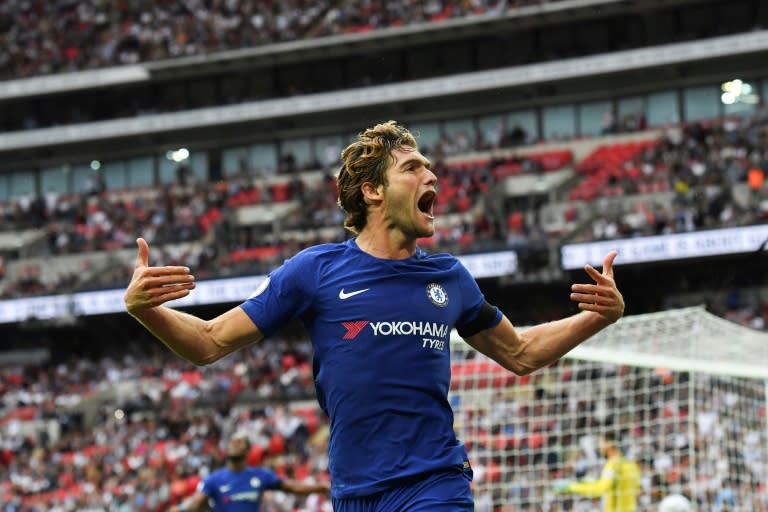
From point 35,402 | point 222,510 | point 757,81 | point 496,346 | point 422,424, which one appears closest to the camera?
point 422,424

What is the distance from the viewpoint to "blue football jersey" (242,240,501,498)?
14.7ft

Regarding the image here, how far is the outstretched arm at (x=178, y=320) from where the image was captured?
4.29 meters

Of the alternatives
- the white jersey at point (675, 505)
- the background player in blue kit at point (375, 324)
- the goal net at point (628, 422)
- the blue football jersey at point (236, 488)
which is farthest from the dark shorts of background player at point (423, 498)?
the goal net at point (628, 422)

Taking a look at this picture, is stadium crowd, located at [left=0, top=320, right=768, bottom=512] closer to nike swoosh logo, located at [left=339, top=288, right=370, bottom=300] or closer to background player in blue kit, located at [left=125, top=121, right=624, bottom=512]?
background player in blue kit, located at [left=125, top=121, right=624, bottom=512]

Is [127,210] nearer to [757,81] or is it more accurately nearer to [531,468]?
[757,81]

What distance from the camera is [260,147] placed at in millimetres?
45656

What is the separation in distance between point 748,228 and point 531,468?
19.3 m

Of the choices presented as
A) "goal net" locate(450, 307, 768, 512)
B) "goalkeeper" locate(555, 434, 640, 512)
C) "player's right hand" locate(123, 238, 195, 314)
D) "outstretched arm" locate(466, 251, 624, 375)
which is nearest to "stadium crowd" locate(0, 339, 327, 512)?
"goal net" locate(450, 307, 768, 512)

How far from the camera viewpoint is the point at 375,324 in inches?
179

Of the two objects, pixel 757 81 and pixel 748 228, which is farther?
pixel 757 81

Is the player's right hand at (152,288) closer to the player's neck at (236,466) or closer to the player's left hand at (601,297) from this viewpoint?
the player's left hand at (601,297)

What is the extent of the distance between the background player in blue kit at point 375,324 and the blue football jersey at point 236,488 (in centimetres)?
638

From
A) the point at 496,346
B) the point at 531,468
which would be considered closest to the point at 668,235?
the point at 531,468

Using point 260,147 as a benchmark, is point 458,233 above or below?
below
